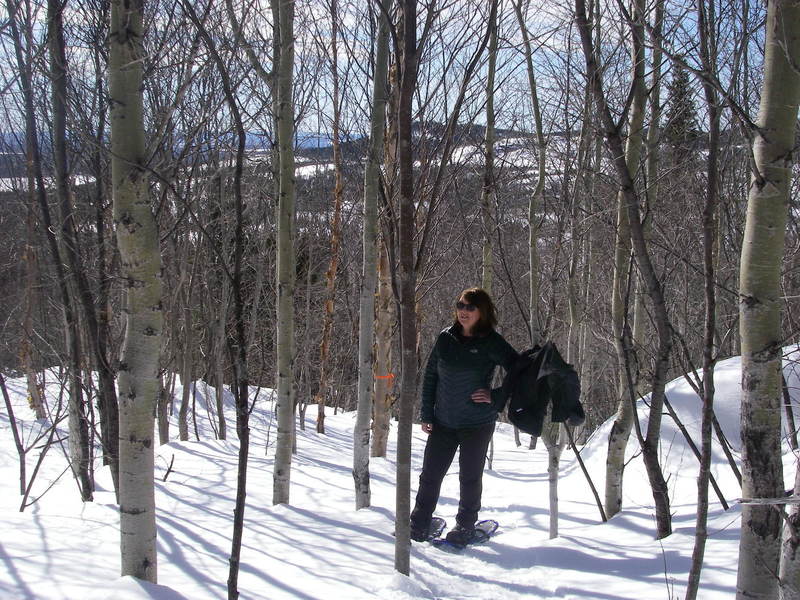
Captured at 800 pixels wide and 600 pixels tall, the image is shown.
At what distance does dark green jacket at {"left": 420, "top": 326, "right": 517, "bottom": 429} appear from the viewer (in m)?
3.70

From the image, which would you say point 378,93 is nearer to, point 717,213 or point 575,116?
point 575,116

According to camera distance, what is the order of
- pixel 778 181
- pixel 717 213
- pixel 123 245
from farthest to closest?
pixel 717 213, pixel 123 245, pixel 778 181

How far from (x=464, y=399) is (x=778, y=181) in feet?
7.54

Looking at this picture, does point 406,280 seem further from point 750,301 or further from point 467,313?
point 750,301

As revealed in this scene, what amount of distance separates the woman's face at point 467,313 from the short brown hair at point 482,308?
19 millimetres

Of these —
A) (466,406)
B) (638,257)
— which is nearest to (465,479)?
(466,406)

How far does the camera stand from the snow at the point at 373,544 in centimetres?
267

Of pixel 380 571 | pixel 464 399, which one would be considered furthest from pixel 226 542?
pixel 464 399

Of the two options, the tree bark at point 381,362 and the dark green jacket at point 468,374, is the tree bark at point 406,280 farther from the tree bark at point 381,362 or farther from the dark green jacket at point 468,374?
the tree bark at point 381,362

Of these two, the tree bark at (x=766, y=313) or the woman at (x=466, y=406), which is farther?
the woman at (x=466, y=406)

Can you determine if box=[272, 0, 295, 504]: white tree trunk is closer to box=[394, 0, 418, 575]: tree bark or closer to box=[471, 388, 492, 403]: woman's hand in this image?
box=[471, 388, 492, 403]: woman's hand

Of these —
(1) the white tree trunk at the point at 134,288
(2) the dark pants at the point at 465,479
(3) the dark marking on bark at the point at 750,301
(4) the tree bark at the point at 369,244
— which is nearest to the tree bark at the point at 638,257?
(3) the dark marking on bark at the point at 750,301

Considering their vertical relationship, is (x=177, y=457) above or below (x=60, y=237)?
below

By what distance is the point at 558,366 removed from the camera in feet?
11.0
